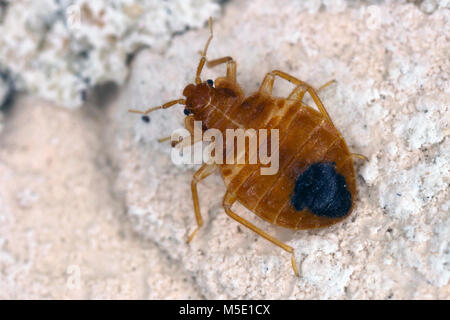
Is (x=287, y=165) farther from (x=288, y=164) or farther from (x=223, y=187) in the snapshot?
(x=223, y=187)

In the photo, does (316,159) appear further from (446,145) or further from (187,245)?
(187,245)

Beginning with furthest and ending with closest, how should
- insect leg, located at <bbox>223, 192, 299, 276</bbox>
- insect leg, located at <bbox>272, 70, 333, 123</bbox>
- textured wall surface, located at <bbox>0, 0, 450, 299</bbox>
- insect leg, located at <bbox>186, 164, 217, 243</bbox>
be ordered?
insect leg, located at <bbox>186, 164, 217, 243</bbox> < insect leg, located at <bbox>272, 70, 333, 123</bbox> < insect leg, located at <bbox>223, 192, 299, 276</bbox> < textured wall surface, located at <bbox>0, 0, 450, 299</bbox>

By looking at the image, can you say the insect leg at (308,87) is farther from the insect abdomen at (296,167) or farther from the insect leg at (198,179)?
the insect leg at (198,179)

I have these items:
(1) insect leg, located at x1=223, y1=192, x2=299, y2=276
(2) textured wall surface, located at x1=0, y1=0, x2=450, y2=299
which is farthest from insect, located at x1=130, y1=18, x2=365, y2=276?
(2) textured wall surface, located at x1=0, y1=0, x2=450, y2=299

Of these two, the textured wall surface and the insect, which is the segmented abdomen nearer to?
the insect

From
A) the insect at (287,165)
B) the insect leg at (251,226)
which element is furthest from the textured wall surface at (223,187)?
the insect at (287,165)
